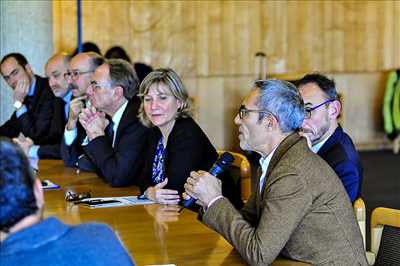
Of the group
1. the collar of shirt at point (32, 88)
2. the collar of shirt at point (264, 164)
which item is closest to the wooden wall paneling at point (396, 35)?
the collar of shirt at point (32, 88)

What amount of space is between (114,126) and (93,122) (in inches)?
8.6

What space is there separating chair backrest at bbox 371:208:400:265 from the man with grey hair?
22 centimetres

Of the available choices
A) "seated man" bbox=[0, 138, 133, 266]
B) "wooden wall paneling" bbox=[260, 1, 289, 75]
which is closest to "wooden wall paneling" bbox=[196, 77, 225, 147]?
"wooden wall paneling" bbox=[260, 1, 289, 75]

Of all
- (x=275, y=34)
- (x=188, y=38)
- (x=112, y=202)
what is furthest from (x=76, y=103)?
(x=275, y=34)

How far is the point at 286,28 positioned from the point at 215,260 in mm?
8734

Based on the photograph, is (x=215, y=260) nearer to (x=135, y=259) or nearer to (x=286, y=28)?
(x=135, y=259)

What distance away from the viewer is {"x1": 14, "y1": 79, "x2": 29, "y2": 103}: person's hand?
687 centimetres

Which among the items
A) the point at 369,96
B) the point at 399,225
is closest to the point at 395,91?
the point at 369,96

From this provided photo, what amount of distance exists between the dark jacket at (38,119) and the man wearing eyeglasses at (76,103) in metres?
0.61

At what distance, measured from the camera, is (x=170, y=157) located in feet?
14.4

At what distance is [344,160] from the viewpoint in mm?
3748

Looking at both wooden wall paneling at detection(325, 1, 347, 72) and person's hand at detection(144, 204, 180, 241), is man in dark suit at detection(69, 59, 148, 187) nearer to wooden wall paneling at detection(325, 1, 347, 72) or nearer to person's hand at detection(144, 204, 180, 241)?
person's hand at detection(144, 204, 180, 241)

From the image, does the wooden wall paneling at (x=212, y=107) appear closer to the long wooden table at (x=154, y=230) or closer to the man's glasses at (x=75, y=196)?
the long wooden table at (x=154, y=230)

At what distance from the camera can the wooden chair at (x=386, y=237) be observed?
3.11 meters
